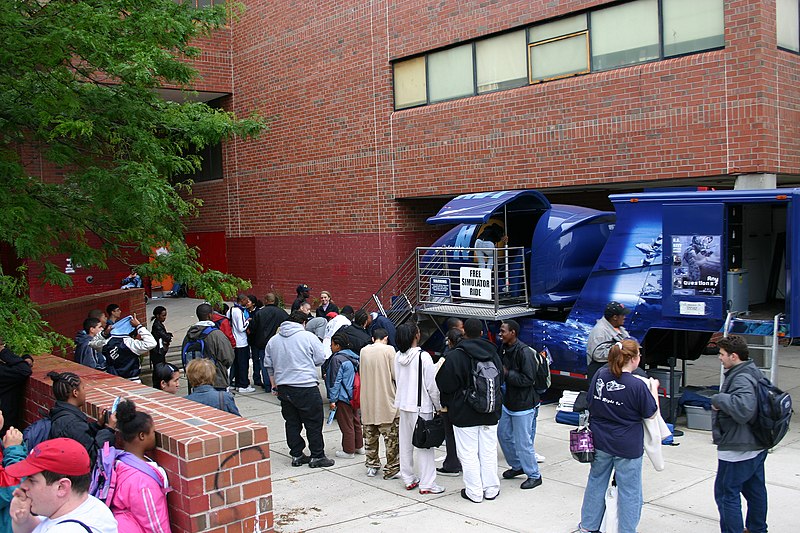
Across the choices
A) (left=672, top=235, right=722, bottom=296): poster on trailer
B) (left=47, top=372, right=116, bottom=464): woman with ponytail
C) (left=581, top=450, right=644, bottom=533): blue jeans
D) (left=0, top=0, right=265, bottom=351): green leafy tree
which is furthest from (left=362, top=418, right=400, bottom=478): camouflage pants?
(left=672, top=235, right=722, bottom=296): poster on trailer

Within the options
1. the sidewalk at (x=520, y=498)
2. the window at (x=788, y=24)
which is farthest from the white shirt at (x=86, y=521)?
the window at (x=788, y=24)

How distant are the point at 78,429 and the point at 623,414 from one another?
386 cm

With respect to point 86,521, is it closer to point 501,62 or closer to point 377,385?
point 377,385

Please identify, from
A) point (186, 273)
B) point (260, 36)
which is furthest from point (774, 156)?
point (260, 36)

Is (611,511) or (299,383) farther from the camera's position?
(299,383)

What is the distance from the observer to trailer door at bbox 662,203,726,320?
946cm

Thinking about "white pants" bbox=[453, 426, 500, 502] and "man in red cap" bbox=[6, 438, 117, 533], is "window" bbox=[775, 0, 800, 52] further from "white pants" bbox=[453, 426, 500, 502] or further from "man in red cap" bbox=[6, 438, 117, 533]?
"man in red cap" bbox=[6, 438, 117, 533]

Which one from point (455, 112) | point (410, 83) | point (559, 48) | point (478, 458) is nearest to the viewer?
point (478, 458)

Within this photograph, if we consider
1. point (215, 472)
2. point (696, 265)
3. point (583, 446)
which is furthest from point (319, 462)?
point (696, 265)

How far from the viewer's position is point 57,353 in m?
13.6

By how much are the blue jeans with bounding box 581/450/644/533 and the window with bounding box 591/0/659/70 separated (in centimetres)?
1033

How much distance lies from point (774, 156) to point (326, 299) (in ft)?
26.0

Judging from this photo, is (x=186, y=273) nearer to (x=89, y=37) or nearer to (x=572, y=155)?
(x=89, y=37)

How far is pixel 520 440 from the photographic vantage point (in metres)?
7.73
